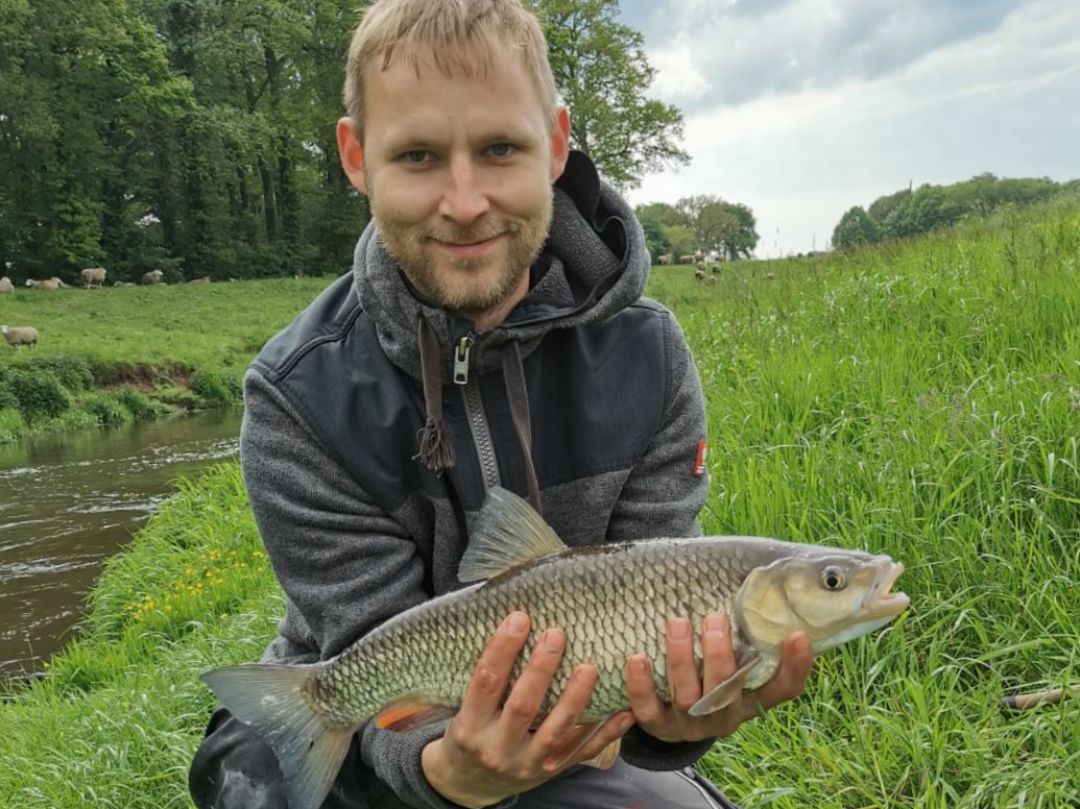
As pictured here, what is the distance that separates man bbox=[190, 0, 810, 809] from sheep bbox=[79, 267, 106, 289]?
25.6m

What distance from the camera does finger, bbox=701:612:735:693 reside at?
129 cm

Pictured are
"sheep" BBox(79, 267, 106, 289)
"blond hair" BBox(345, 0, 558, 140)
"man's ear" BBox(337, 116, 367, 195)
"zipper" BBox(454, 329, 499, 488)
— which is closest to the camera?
"blond hair" BBox(345, 0, 558, 140)

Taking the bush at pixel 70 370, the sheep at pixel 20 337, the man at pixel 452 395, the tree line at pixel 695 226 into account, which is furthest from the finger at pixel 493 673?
the tree line at pixel 695 226

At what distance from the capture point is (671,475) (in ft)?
6.21

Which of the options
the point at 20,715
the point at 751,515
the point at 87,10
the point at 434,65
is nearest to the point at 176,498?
the point at 20,715

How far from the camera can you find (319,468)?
69.3 inches

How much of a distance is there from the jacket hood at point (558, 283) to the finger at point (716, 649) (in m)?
0.69

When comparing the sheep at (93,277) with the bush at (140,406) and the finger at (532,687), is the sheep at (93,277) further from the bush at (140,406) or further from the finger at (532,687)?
the finger at (532,687)

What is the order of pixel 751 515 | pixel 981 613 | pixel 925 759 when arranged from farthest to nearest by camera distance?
pixel 751 515, pixel 981 613, pixel 925 759

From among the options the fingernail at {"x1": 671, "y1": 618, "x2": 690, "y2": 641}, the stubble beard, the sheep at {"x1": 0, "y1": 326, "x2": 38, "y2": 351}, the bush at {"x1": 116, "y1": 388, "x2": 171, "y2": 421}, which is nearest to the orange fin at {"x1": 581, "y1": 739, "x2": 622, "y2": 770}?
the fingernail at {"x1": 671, "y1": 618, "x2": 690, "y2": 641}

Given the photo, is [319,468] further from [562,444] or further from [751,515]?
[751,515]

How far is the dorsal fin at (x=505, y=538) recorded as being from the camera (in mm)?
1467

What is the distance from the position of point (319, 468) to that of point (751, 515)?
4.28 feet

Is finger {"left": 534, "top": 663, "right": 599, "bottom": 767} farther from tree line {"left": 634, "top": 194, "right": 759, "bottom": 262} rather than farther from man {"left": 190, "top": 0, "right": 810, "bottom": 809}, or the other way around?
tree line {"left": 634, "top": 194, "right": 759, "bottom": 262}
